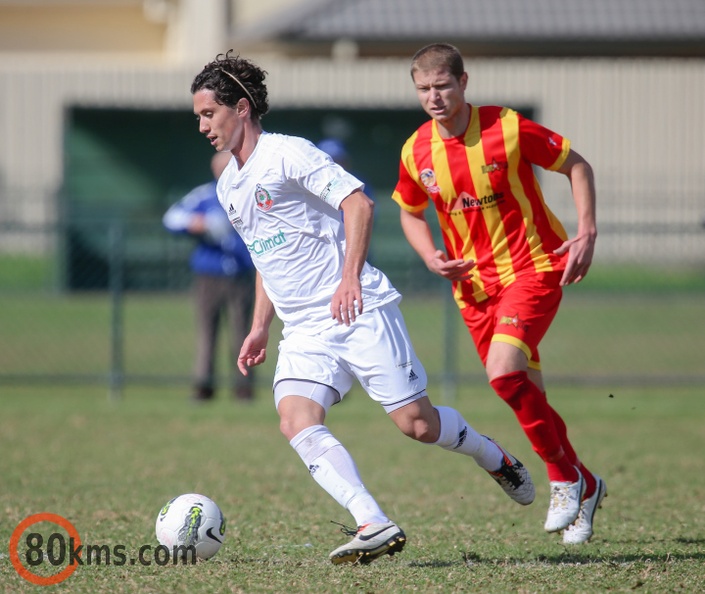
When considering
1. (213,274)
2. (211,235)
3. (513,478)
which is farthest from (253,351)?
(213,274)

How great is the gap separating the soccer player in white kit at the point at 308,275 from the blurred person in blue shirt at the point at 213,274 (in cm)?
591

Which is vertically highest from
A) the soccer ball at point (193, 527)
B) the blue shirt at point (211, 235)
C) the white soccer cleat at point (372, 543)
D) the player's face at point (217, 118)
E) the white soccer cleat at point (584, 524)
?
the player's face at point (217, 118)

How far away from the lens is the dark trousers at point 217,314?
438 inches

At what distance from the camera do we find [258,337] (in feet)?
16.8

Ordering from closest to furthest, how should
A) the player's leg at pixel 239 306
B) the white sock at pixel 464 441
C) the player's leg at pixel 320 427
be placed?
the player's leg at pixel 320 427 → the white sock at pixel 464 441 → the player's leg at pixel 239 306

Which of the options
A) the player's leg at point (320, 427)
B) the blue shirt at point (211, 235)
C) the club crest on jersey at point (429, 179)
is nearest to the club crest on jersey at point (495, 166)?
the club crest on jersey at point (429, 179)

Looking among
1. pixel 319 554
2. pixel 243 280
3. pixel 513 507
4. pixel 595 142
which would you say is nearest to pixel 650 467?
pixel 513 507

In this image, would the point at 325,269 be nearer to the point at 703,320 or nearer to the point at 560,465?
the point at 560,465

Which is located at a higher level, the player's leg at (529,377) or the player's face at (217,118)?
the player's face at (217,118)

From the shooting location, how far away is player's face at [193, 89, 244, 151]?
4816 millimetres

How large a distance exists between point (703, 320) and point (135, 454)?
882 cm

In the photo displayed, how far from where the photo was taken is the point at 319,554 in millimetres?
5160

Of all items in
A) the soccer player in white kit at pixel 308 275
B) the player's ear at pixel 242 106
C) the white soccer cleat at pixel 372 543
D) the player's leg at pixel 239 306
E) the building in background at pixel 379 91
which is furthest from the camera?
the building in background at pixel 379 91

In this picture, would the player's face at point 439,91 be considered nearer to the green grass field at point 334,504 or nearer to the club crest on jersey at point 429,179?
the club crest on jersey at point 429,179
